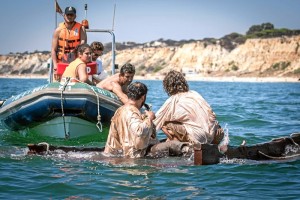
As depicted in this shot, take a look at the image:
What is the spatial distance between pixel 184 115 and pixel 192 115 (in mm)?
111

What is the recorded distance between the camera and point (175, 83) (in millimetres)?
8055

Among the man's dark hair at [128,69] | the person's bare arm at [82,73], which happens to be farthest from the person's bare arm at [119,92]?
the man's dark hair at [128,69]

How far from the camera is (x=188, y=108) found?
788 centimetres

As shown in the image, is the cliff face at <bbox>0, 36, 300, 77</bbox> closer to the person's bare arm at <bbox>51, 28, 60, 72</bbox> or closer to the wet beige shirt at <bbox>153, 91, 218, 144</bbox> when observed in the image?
the person's bare arm at <bbox>51, 28, 60, 72</bbox>

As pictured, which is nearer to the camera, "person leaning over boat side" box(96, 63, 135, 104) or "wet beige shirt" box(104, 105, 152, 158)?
"wet beige shirt" box(104, 105, 152, 158)

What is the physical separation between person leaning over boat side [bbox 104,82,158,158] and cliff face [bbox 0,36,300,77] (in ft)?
216

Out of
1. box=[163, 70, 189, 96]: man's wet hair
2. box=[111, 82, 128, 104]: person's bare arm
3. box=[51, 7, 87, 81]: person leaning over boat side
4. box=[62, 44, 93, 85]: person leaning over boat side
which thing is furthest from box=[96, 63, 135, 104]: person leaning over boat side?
box=[163, 70, 189, 96]: man's wet hair

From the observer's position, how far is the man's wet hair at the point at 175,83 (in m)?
8.01

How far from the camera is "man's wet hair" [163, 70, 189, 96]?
8008 millimetres

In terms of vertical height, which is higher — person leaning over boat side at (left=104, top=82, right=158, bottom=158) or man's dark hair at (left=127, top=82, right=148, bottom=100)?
man's dark hair at (left=127, top=82, right=148, bottom=100)

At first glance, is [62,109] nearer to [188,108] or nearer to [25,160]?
[25,160]

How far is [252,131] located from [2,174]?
24.4ft

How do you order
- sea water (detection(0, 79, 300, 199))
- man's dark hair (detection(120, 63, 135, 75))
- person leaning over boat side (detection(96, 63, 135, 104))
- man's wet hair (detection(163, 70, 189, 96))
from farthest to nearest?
person leaning over boat side (detection(96, 63, 135, 104)) < man's dark hair (detection(120, 63, 135, 75)) < man's wet hair (detection(163, 70, 189, 96)) < sea water (detection(0, 79, 300, 199))

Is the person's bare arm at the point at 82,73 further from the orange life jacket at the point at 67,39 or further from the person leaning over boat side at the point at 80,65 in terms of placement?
the orange life jacket at the point at 67,39
